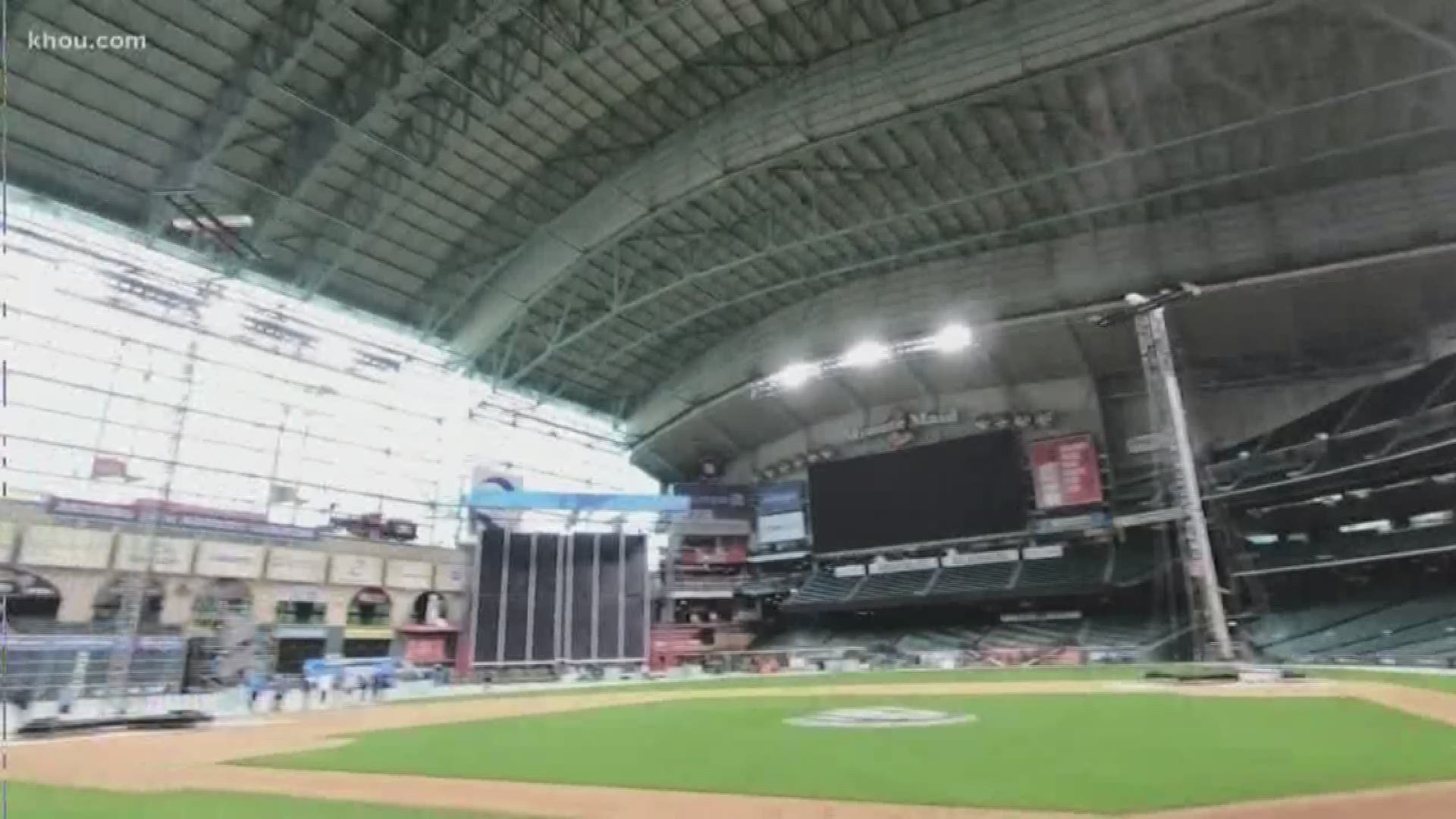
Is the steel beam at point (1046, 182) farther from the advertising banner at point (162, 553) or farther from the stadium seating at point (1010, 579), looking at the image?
the stadium seating at point (1010, 579)

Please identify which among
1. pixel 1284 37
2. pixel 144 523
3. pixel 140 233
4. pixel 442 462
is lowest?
pixel 144 523

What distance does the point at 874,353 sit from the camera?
133 ft

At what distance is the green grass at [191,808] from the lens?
262 inches

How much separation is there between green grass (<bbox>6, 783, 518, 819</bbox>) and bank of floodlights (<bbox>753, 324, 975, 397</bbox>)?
1389 inches

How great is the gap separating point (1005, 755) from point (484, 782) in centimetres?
585

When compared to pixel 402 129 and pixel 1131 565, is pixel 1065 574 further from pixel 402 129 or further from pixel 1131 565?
pixel 402 129

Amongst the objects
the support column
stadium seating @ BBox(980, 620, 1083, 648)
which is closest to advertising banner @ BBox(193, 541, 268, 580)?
stadium seating @ BBox(980, 620, 1083, 648)

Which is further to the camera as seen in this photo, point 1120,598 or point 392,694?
point 1120,598

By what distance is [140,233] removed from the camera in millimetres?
29578

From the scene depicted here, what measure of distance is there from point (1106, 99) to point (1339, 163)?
11.2 metres

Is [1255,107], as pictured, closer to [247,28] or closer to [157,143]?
[247,28]

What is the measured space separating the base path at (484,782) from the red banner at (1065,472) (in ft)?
76.1

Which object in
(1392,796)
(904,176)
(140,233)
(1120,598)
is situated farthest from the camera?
(1120,598)

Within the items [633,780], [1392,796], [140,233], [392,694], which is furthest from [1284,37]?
[140,233]
